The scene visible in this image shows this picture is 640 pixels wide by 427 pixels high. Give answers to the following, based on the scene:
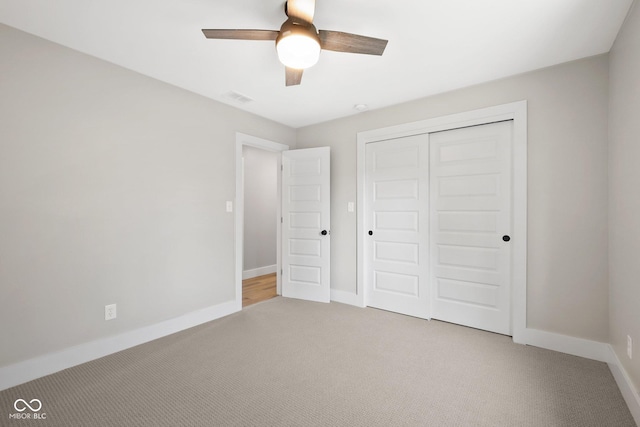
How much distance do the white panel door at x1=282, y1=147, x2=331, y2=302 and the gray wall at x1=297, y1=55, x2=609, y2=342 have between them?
214cm

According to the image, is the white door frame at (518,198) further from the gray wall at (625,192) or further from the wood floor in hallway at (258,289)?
the wood floor in hallway at (258,289)

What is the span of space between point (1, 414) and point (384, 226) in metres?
3.44

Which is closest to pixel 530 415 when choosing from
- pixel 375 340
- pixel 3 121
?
pixel 375 340

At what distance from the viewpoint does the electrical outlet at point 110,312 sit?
2.44 m

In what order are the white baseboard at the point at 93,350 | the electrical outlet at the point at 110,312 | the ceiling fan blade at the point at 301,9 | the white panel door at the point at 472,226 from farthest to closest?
the white panel door at the point at 472,226
the electrical outlet at the point at 110,312
the white baseboard at the point at 93,350
the ceiling fan blade at the point at 301,9

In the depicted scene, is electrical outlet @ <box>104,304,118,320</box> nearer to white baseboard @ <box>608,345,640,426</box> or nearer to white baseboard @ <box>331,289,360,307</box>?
white baseboard @ <box>331,289,360,307</box>

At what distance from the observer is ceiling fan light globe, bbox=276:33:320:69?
1.67m

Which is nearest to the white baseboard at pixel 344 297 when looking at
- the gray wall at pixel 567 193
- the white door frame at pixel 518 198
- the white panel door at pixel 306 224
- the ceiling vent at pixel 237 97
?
the white panel door at pixel 306 224

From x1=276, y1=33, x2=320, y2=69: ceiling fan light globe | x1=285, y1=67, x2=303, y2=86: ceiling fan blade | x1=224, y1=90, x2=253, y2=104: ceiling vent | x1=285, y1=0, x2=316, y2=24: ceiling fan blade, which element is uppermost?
x1=224, y1=90, x2=253, y2=104: ceiling vent

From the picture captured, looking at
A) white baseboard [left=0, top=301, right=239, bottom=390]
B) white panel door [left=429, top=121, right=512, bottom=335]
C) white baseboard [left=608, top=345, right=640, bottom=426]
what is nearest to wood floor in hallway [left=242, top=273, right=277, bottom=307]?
white baseboard [left=0, top=301, right=239, bottom=390]

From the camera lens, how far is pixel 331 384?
2.01 meters

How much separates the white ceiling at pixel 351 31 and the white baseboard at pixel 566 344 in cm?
237

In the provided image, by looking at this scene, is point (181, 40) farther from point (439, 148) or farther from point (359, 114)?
point (439, 148)

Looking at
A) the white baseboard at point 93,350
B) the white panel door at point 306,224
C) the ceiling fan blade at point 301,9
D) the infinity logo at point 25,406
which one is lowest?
the infinity logo at point 25,406
